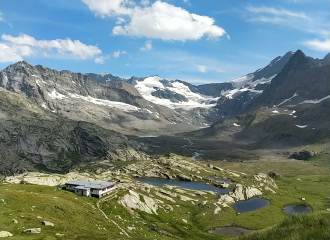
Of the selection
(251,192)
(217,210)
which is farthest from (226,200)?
(251,192)

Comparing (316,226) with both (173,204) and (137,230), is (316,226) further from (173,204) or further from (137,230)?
(173,204)

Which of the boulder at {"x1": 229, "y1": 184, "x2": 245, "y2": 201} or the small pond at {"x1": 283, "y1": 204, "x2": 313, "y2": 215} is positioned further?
the boulder at {"x1": 229, "y1": 184, "x2": 245, "y2": 201}

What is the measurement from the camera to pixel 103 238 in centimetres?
5253

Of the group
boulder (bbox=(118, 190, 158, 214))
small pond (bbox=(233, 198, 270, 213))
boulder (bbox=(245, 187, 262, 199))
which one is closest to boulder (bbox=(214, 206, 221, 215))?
small pond (bbox=(233, 198, 270, 213))

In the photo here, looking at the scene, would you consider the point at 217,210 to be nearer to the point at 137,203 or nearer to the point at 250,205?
the point at 250,205

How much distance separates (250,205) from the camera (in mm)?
160250

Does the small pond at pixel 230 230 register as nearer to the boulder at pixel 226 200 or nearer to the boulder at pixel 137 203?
the boulder at pixel 137 203

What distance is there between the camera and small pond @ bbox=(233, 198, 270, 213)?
15123 centimetres

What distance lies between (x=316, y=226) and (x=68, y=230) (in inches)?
2038

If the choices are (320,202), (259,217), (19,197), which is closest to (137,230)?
(19,197)

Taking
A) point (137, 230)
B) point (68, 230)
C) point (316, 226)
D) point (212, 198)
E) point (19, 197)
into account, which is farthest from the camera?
point (212, 198)

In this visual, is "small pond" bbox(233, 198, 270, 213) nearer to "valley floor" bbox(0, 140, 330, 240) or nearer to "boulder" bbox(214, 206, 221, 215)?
"valley floor" bbox(0, 140, 330, 240)

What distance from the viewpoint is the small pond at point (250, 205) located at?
151225 mm

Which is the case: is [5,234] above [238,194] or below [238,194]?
above
